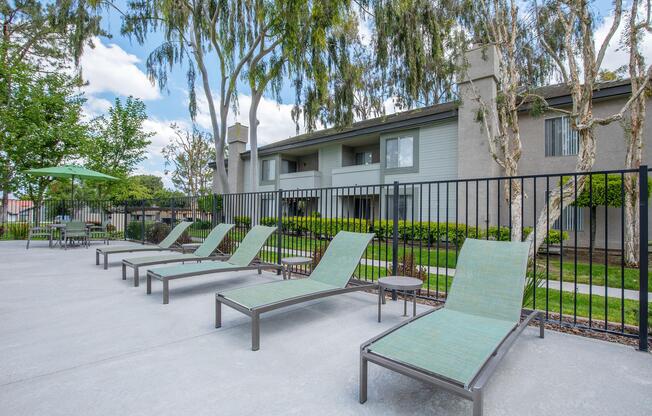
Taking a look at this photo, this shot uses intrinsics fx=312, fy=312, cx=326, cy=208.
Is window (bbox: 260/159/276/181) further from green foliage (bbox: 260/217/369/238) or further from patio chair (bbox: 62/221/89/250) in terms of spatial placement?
patio chair (bbox: 62/221/89/250)

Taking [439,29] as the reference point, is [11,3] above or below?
above

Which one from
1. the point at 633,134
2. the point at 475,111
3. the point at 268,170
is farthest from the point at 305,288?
the point at 268,170

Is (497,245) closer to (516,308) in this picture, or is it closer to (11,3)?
(516,308)

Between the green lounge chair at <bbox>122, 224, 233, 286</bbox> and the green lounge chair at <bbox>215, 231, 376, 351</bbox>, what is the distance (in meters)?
2.66

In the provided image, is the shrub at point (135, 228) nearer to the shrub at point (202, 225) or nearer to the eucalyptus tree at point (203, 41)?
the shrub at point (202, 225)

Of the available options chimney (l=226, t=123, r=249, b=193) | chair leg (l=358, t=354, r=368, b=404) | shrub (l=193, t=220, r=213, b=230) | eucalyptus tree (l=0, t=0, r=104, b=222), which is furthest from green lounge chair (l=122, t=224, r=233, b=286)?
chimney (l=226, t=123, r=249, b=193)

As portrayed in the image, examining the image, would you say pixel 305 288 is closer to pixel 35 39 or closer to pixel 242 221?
pixel 242 221

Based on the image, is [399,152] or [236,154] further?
[236,154]

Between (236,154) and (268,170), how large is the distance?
121 inches

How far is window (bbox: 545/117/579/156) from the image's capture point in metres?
12.0

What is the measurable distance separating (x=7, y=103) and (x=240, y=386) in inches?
741

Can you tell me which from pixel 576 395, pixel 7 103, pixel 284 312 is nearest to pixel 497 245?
pixel 576 395

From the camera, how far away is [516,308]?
312 centimetres

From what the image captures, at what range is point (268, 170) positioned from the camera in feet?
76.1
